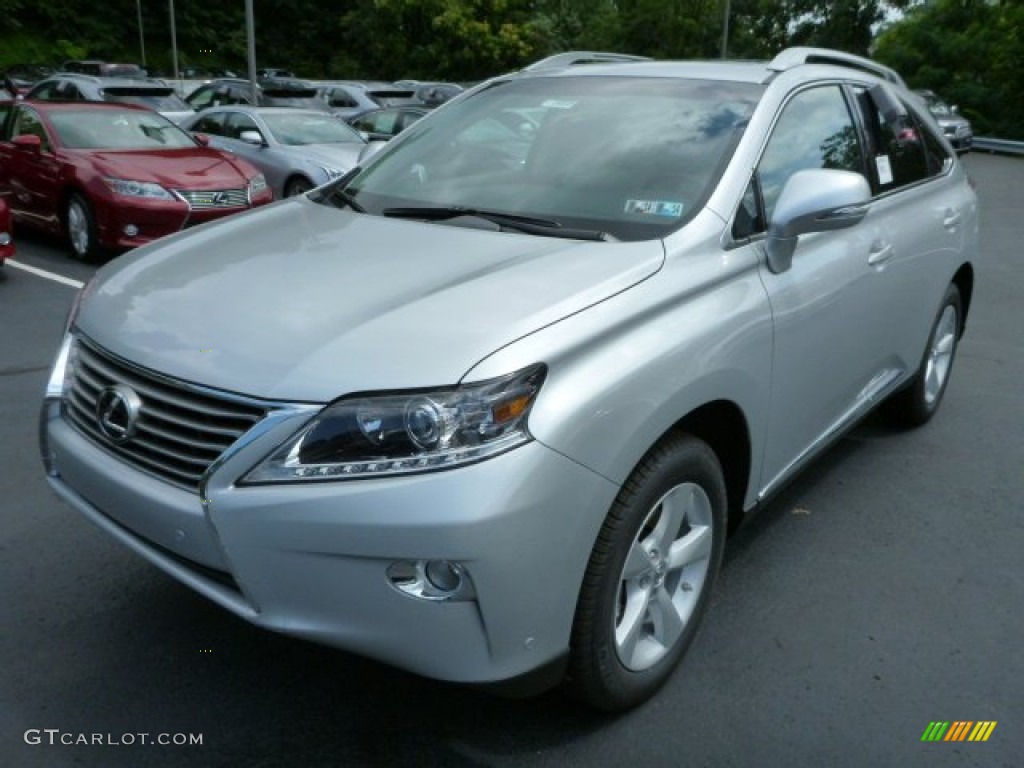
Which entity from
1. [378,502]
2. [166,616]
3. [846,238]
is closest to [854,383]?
[846,238]

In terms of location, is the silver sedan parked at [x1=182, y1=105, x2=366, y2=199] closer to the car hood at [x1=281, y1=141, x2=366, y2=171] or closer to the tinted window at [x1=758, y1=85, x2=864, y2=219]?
the car hood at [x1=281, y1=141, x2=366, y2=171]

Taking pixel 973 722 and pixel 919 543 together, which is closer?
pixel 973 722

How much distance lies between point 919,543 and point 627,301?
6.43 feet

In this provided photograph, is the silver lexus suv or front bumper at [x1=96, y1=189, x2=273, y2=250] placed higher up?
the silver lexus suv

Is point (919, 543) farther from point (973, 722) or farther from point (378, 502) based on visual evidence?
point (378, 502)

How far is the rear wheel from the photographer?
29.9ft

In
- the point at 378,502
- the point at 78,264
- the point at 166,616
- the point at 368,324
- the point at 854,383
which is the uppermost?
the point at 368,324

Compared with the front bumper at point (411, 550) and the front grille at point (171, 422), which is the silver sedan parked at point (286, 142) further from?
the front bumper at point (411, 550)

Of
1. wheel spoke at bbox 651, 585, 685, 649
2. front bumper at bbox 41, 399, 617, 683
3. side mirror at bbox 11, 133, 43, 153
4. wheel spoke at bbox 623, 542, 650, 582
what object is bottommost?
side mirror at bbox 11, 133, 43, 153

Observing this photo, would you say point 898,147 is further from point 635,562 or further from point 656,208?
point 635,562

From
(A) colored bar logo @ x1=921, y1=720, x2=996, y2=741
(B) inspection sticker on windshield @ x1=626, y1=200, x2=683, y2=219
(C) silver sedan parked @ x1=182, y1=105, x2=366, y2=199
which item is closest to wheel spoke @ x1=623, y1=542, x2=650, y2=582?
(A) colored bar logo @ x1=921, y1=720, x2=996, y2=741

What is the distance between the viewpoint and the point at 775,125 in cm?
335

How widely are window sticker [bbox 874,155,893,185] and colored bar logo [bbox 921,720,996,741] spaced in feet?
7.01

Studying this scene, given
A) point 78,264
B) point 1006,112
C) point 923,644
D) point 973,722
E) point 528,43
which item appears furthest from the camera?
point 528,43
